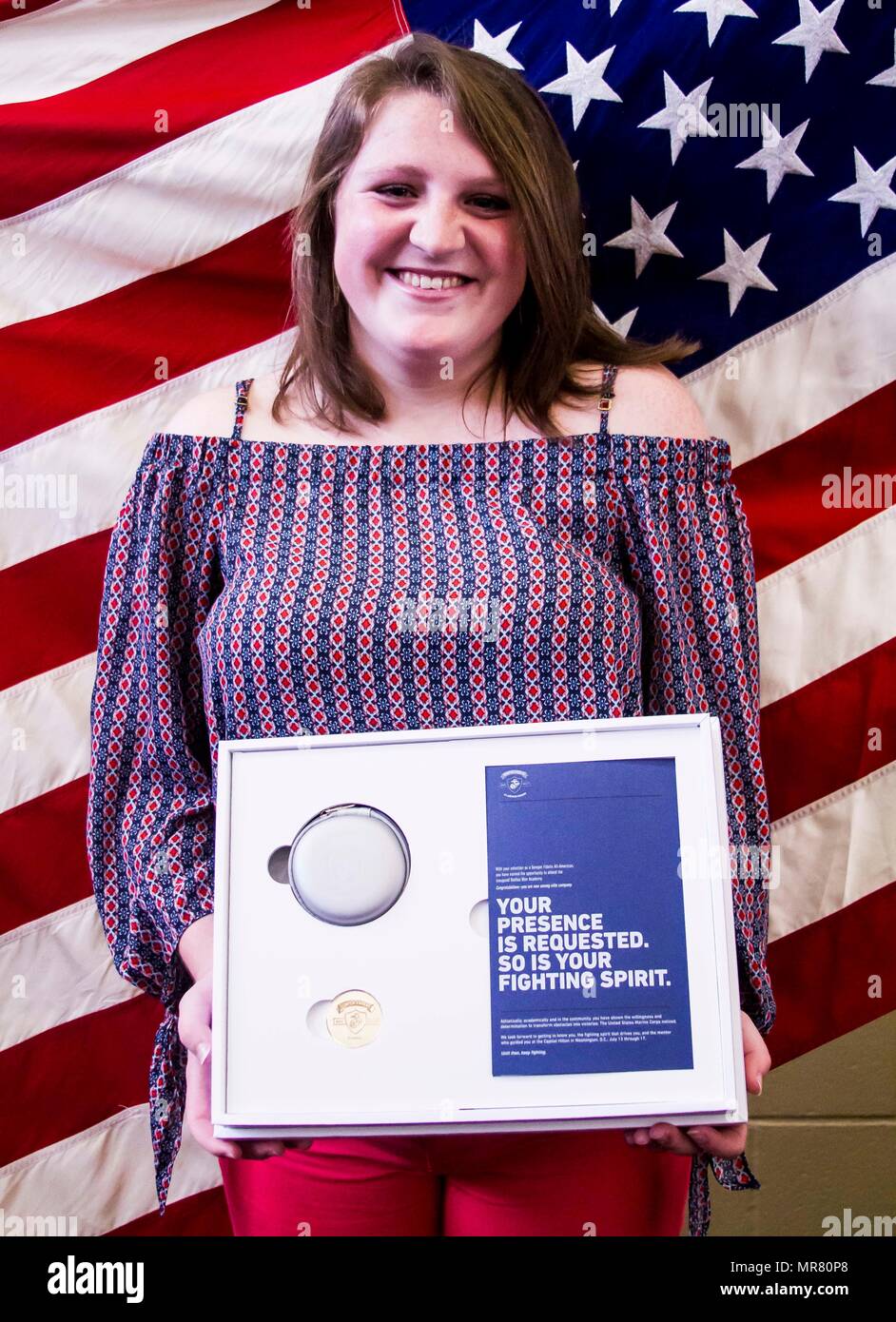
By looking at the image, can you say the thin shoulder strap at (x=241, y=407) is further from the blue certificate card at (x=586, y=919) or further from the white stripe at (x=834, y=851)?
the white stripe at (x=834, y=851)

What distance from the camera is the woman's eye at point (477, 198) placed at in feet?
4.31

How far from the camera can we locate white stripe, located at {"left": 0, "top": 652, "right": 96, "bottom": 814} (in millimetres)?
1803

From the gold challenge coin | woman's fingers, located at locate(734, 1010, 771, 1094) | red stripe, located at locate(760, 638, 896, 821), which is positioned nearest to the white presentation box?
the gold challenge coin

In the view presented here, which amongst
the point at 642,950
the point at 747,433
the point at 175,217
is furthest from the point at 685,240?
the point at 642,950

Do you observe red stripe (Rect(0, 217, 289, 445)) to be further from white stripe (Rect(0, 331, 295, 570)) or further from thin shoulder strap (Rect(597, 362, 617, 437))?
thin shoulder strap (Rect(597, 362, 617, 437))

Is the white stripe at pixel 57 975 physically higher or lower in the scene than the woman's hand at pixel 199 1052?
higher

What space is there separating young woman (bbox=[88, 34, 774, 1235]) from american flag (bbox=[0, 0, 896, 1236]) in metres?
0.39

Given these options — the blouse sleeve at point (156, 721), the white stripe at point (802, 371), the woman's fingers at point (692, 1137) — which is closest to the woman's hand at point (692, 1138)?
the woman's fingers at point (692, 1137)

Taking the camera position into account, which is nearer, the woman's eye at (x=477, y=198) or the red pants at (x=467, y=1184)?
the red pants at (x=467, y=1184)

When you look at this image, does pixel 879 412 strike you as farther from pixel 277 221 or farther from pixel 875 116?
pixel 277 221

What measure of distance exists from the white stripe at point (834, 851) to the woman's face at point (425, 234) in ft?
2.75

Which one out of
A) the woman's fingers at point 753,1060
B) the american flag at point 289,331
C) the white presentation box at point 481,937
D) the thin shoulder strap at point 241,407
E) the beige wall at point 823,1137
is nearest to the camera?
the white presentation box at point 481,937
